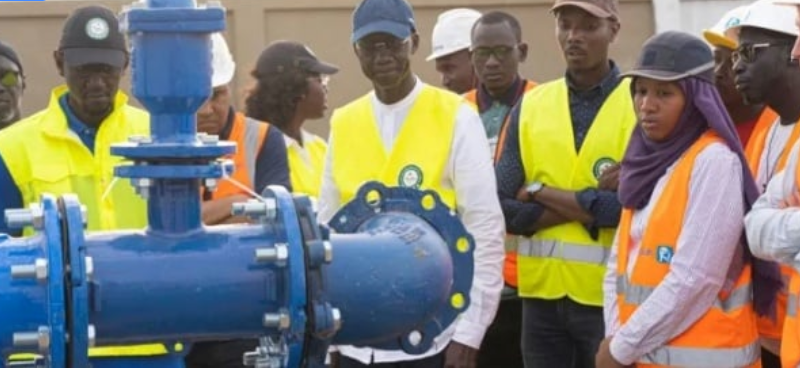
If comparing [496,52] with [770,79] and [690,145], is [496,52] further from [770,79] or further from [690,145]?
[690,145]

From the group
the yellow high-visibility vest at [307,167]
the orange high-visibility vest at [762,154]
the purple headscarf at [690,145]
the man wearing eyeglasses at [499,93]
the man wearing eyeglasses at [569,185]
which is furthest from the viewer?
the man wearing eyeglasses at [499,93]

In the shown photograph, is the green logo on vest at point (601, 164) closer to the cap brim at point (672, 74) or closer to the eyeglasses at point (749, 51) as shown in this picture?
the eyeglasses at point (749, 51)

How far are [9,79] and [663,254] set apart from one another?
3.25 m

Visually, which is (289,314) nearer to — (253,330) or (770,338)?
(253,330)

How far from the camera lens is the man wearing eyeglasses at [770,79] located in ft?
14.6

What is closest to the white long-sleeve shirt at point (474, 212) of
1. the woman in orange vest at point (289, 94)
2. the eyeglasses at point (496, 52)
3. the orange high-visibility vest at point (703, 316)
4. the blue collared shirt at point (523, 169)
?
the blue collared shirt at point (523, 169)

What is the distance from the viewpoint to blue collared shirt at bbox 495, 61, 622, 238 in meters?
4.91

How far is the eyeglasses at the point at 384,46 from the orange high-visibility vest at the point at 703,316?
101cm

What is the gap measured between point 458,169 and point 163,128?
8.41ft

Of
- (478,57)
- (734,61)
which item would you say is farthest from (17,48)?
(734,61)

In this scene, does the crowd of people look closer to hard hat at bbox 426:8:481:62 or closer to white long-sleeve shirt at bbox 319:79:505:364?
white long-sleeve shirt at bbox 319:79:505:364

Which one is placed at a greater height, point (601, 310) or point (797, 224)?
point (797, 224)

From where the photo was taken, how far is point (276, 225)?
2.07 meters

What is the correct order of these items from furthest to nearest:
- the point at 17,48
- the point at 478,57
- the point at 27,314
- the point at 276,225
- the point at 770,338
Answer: the point at 17,48 < the point at 478,57 < the point at 770,338 < the point at 276,225 < the point at 27,314
